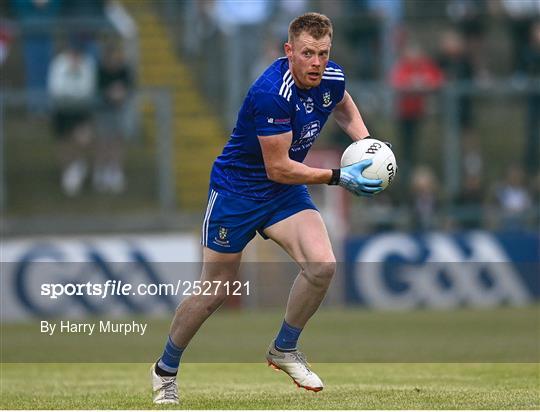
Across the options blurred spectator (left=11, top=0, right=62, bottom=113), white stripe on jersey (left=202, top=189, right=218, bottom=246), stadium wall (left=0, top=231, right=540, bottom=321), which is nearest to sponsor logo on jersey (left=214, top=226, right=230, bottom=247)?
white stripe on jersey (left=202, top=189, right=218, bottom=246)

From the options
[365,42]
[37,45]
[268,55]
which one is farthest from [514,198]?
[37,45]

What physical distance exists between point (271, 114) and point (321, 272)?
3.64ft

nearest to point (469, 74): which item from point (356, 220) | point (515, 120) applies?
point (515, 120)

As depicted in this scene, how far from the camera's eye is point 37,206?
1933 cm

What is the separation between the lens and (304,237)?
8.74m

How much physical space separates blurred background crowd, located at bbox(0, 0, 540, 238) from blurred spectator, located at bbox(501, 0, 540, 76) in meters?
0.02

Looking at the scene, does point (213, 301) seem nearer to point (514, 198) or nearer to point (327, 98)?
point (327, 98)

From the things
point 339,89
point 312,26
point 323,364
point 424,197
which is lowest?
point 424,197

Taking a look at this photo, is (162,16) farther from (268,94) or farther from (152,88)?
(268,94)

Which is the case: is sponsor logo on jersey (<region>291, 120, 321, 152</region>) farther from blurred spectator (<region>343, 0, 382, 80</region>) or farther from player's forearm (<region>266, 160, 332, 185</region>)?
blurred spectator (<region>343, 0, 382, 80</region>)

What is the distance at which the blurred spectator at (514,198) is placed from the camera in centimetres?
2019

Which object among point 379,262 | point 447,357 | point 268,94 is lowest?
point 379,262

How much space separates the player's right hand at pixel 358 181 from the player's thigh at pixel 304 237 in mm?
372

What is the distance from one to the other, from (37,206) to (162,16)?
460 centimetres
